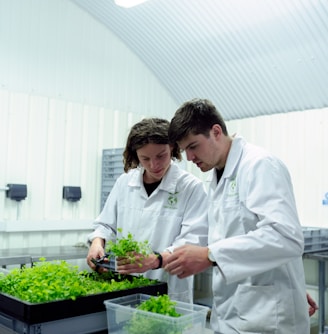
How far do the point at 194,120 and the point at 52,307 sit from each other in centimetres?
92

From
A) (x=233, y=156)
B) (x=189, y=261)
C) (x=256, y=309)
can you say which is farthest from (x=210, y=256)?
(x=233, y=156)

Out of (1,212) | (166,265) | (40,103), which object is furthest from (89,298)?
(40,103)

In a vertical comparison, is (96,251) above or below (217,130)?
below

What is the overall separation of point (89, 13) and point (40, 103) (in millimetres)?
1347

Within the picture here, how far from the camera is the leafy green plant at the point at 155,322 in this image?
1.31m

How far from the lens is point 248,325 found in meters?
1.74

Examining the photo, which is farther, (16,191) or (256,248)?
(16,191)

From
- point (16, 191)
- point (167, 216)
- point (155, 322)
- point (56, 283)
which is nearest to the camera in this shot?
point (155, 322)

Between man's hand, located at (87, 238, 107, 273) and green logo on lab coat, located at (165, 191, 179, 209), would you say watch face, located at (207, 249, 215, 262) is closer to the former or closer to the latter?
man's hand, located at (87, 238, 107, 273)

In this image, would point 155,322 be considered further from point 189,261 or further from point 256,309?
point 256,309

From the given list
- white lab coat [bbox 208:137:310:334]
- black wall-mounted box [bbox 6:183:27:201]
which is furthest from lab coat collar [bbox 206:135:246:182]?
black wall-mounted box [bbox 6:183:27:201]

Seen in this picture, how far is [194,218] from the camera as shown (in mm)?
2219

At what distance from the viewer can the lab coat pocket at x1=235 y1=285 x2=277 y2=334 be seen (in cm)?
172

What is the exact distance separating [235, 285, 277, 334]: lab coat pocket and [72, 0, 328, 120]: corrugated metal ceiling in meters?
2.86
